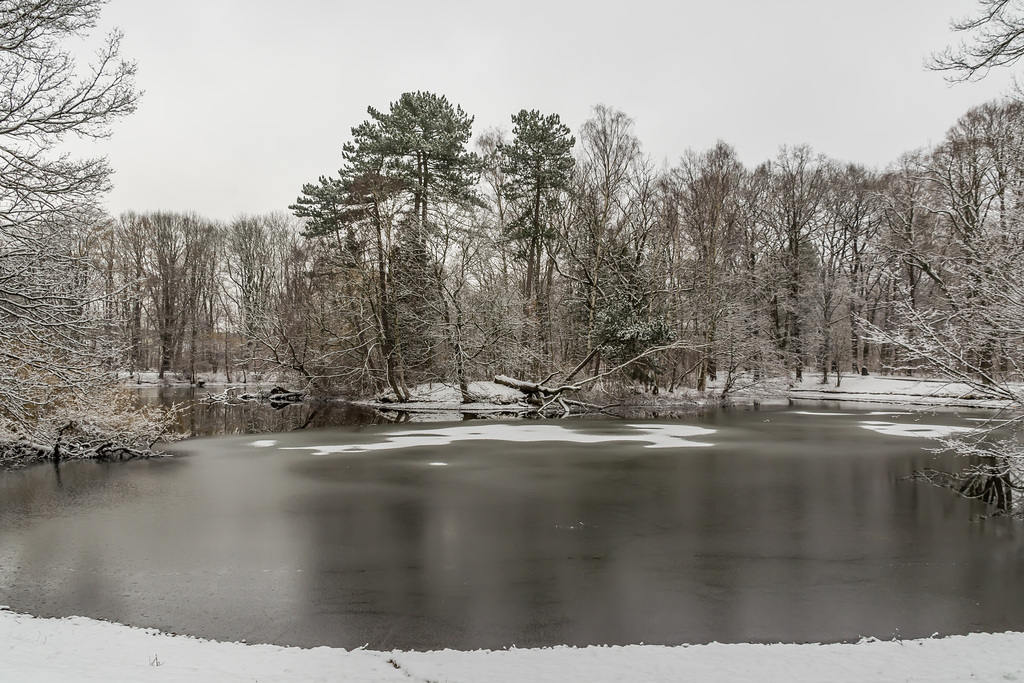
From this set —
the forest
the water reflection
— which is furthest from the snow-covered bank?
the water reflection

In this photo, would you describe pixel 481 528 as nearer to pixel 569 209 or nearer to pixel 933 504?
pixel 933 504

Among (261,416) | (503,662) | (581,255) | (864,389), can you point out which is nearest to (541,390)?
(581,255)

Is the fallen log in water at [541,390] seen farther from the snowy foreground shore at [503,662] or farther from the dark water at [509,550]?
the snowy foreground shore at [503,662]

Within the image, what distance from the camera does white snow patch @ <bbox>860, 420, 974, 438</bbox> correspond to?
637 inches

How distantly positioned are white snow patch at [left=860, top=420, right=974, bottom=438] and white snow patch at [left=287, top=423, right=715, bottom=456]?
15.9 ft

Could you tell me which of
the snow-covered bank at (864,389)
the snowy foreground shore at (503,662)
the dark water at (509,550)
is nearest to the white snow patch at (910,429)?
the dark water at (509,550)

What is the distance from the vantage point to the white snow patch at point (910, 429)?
16.2m

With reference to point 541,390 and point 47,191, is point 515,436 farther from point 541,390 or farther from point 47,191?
point 47,191

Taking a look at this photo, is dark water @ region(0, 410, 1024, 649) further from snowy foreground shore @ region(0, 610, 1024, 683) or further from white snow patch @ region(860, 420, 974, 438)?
white snow patch @ region(860, 420, 974, 438)

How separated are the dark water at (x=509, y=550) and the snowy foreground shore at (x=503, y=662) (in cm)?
28

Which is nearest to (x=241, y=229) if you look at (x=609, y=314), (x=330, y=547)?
(x=609, y=314)

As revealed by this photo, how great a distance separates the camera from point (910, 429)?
57.6ft

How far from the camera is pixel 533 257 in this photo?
99.2ft

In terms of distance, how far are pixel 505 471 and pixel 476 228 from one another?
→ 624 inches
